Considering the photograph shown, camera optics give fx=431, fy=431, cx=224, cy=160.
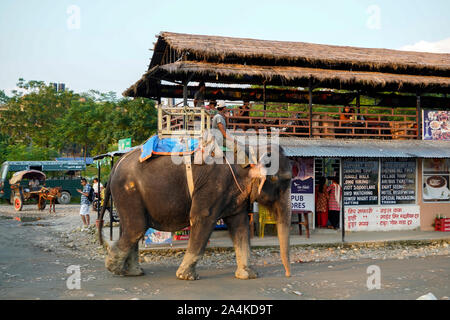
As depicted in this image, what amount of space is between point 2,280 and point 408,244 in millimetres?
9479

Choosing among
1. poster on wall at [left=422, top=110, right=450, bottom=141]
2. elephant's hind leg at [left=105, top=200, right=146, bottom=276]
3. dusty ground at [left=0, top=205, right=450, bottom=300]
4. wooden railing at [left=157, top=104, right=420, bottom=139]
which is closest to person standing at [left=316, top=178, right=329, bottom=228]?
wooden railing at [left=157, top=104, right=420, bottom=139]

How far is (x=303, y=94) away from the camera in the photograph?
16094mm

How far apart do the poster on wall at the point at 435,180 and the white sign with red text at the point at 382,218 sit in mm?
727

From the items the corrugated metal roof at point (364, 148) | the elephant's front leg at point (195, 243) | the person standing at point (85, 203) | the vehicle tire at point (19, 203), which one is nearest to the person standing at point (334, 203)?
the corrugated metal roof at point (364, 148)

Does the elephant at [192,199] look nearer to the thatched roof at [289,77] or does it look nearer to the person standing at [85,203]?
the thatched roof at [289,77]

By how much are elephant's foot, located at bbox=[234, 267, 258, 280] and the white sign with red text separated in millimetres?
6383

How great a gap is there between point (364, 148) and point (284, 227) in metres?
6.14

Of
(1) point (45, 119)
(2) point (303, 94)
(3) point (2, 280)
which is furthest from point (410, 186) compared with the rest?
(1) point (45, 119)

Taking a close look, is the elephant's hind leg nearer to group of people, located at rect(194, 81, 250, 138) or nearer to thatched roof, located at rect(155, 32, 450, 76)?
group of people, located at rect(194, 81, 250, 138)

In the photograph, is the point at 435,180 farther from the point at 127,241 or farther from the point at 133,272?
the point at 127,241

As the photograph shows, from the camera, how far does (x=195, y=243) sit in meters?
6.82

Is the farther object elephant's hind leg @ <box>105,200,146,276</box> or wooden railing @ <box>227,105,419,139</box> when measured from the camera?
wooden railing @ <box>227,105,419,139</box>

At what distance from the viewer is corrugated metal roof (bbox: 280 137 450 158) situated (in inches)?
450

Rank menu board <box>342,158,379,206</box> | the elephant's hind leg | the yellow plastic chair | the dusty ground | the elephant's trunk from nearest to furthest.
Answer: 1. the dusty ground
2. the elephant's trunk
3. the elephant's hind leg
4. the yellow plastic chair
5. menu board <box>342,158,379,206</box>
